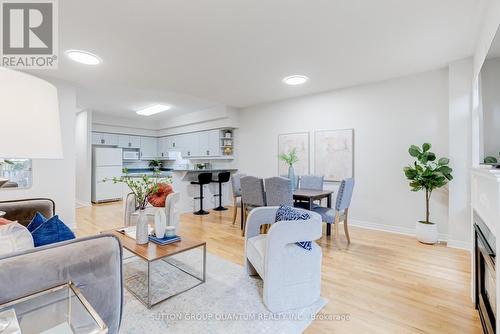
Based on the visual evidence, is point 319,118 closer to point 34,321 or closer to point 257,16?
point 257,16

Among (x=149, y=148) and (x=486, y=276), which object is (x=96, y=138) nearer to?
(x=149, y=148)

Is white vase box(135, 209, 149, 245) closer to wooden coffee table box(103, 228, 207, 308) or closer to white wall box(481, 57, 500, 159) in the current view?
wooden coffee table box(103, 228, 207, 308)

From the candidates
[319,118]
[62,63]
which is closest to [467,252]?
[319,118]

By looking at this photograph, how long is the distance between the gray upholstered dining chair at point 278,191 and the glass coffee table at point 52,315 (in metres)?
2.31

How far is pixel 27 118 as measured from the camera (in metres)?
0.72

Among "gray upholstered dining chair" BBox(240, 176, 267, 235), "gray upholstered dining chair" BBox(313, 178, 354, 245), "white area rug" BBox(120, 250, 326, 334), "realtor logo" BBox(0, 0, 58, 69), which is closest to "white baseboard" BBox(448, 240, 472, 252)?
"gray upholstered dining chair" BBox(313, 178, 354, 245)

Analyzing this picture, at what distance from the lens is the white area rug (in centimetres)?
165

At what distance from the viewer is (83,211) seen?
17.4 ft

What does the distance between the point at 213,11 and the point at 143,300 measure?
8.30ft

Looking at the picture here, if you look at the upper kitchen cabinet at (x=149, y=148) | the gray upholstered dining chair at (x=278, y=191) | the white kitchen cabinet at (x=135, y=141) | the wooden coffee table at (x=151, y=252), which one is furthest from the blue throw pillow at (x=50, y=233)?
the upper kitchen cabinet at (x=149, y=148)

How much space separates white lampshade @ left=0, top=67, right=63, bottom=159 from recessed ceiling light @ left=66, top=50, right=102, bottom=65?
8.85 feet

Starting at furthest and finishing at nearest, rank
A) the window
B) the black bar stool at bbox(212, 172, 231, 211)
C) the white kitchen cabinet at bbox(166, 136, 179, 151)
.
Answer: the white kitchen cabinet at bbox(166, 136, 179, 151)
the black bar stool at bbox(212, 172, 231, 211)
the window

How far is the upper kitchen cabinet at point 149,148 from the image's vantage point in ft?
26.3

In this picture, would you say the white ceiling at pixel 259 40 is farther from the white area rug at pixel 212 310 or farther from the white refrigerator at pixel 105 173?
the white refrigerator at pixel 105 173
